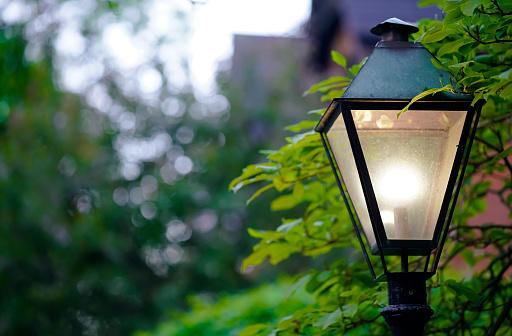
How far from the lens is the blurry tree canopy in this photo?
12578mm

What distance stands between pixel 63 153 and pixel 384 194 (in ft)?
42.6

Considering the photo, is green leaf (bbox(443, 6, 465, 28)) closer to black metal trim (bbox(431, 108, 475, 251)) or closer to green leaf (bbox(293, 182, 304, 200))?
black metal trim (bbox(431, 108, 475, 251))

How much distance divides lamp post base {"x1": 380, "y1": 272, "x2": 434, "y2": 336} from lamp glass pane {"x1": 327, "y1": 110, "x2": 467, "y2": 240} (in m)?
0.13

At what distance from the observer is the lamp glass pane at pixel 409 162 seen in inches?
68.7

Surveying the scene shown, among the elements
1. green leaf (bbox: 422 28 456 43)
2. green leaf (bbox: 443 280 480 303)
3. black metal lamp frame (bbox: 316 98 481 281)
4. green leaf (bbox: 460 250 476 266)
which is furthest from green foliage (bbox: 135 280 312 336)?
green leaf (bbox: 422 28 456 43)

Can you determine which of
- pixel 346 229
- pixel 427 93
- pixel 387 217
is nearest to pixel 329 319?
pixel 387 217

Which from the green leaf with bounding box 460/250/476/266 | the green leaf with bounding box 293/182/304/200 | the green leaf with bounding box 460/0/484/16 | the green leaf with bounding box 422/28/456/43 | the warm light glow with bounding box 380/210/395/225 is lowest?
the green leaf with bounding box 460/250/476/266

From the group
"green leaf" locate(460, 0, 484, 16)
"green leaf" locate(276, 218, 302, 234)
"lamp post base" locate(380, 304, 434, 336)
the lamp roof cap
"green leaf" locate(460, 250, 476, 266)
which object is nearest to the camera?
"green leaf" locate(460, 0, 484, 16)

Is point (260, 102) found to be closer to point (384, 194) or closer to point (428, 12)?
point (428, 12)

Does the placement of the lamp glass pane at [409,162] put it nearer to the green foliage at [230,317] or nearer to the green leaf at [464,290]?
A: the green leaf at [464,290]

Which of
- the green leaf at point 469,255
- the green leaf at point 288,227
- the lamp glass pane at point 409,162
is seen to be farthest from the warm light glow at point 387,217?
the green leaf at point 469,255

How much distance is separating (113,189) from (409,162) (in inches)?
544

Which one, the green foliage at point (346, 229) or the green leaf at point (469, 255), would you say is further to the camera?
the green leaf at point (469, 255)

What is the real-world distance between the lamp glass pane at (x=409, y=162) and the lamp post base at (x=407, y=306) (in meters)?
0.13
